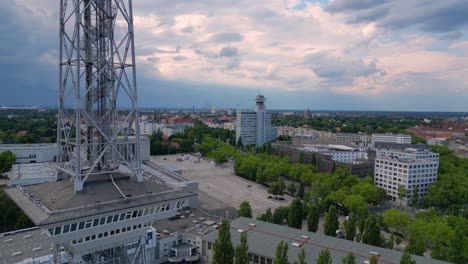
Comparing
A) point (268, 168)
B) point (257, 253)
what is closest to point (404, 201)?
point (268, 168)

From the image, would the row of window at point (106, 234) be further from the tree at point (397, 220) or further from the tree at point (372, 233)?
the tree at point (397, 220)

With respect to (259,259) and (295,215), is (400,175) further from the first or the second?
(259,259)

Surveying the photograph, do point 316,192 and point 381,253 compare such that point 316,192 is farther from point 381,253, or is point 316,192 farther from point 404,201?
point 381,253

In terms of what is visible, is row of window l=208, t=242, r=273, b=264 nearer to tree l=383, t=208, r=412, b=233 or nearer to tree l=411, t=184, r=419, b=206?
tree l=383, t=208, r=412, b=233

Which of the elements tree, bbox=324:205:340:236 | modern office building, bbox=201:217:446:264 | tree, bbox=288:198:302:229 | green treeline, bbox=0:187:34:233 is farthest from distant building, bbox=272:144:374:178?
green treeline, bbox=0:187:34:233

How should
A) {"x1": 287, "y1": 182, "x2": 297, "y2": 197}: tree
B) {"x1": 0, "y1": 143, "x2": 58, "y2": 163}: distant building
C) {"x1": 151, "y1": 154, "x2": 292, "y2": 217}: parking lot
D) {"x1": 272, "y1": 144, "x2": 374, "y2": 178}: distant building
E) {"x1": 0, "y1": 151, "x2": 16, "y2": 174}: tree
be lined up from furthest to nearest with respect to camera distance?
{"x1": 0, "y1": 143, "x2": 58, "y2": 163}: distant building, {"x1": 272, "y1": 144, "x2": 374, "y2": 178}: distant building, {"x1": 0, "y1": 151, "x2": 16, "y2": 174}: tree, {"x1": 287, "y1": 182, "x2": 297, "y2": 197}: tree, {"x1": 151, "y1": 154, "x2": 292, "y2": 217}: parking lot
